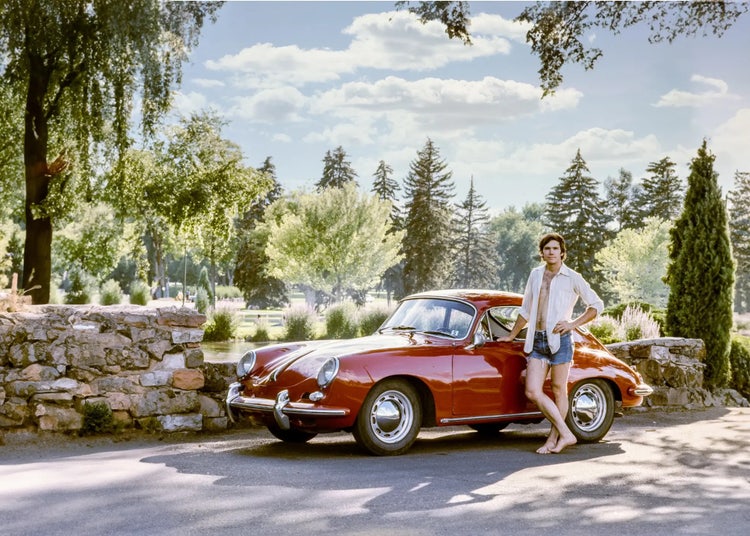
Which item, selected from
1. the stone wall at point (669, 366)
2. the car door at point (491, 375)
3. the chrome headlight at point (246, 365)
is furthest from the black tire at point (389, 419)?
the stone wall at point (669, 366)

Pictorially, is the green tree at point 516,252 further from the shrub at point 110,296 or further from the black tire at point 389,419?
the black tire at point 389,419

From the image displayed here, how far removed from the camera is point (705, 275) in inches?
593

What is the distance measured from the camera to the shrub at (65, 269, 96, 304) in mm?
40594

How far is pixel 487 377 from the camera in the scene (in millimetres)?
8789

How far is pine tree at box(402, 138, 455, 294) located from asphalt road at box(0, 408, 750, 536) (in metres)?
59.9

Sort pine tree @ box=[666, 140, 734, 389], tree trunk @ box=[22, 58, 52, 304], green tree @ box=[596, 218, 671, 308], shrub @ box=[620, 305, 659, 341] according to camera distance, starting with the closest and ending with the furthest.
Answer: pine tree @ box=[666, 140, 734, 389] < shrub @ box=[620, 305, 659, 341] < tree trunk @ box=[22, 58, 52, 304] < green tree @ box=[596, 218, 671, 308]

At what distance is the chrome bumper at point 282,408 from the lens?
7.90m

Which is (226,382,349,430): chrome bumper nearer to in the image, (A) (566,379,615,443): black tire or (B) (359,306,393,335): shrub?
(A) (566,379,615,443): black tire

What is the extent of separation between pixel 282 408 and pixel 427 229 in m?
Answer: 62.8

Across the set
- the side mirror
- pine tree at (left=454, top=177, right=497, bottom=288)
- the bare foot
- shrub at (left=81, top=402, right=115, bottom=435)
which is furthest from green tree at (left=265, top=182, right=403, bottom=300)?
the bare foot

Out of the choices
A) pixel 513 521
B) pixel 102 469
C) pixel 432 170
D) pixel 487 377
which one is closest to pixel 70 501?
pixel 102 469

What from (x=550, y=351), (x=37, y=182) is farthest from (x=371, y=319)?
(x=550, y=351)

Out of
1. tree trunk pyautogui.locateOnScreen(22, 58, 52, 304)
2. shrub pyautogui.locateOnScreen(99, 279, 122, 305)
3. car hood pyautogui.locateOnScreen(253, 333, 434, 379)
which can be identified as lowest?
car hood pyautogui.locateOnScreen(253, 333, 434, 379)

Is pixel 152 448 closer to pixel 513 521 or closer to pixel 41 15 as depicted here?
pixel 513 521
